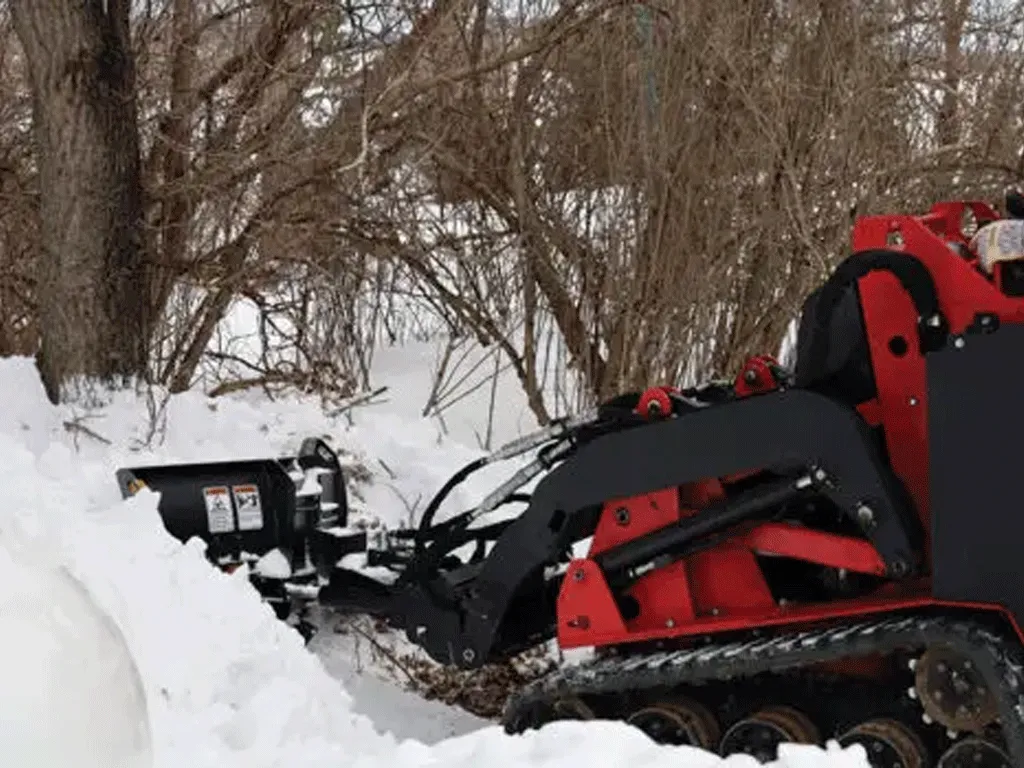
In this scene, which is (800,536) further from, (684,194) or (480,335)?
(480,335)

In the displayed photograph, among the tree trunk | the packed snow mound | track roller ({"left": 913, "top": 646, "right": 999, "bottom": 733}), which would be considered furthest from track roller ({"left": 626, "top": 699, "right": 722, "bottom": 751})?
the tree trunk

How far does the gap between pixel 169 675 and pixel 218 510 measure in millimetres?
1679

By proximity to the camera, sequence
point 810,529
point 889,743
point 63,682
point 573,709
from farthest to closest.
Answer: point 573,709
point 810,529
point 889,743
point 63,682

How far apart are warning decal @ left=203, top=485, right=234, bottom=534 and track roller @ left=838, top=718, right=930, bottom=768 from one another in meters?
2.63

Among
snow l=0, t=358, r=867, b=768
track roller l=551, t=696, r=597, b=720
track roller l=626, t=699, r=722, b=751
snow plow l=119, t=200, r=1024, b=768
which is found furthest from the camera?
track roller l=551, t=696, r=597, b=720

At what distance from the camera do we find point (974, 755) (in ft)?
12.7

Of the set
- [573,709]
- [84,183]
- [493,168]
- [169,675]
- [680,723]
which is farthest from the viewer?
[493,168]

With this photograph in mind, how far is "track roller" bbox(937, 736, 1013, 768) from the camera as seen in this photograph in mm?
3838

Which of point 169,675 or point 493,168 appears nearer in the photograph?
point 169,675

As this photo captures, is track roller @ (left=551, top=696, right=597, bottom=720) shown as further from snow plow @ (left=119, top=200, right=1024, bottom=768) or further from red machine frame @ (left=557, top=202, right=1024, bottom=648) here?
red machine frame @ (left=557, top=202, right=1024, bottom=648)

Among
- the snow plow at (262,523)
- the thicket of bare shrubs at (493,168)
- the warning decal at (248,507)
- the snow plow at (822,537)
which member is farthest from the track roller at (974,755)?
the thicket of bare shrubs at (493,168)

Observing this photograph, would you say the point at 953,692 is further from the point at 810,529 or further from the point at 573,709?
the point at 573,709

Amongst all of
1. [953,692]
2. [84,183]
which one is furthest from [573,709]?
[84,183]

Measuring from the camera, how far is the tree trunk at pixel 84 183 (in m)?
7.33
